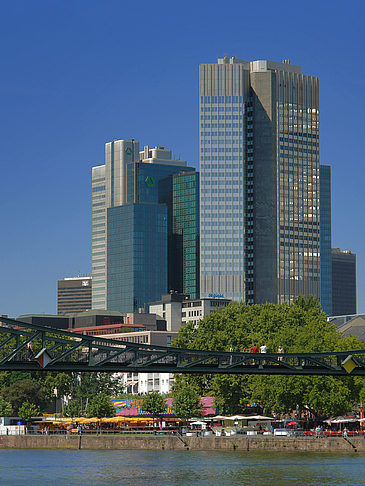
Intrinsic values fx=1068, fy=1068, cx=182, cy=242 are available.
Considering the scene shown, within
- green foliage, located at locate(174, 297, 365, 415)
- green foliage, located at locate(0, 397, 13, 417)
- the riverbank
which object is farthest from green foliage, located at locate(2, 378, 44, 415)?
the riverbank

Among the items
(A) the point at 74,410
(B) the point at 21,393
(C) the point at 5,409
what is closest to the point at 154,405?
(A) the point at 74,410

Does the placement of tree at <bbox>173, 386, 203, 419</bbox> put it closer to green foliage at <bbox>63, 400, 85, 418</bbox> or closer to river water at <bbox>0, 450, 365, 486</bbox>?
green foliage at <bbox>63, 400, 85, 418</bbox>

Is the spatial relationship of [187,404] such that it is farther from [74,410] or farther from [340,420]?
A: [340,420]

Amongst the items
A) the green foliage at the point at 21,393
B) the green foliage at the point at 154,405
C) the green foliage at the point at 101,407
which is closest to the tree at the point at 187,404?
the green foliage at the point at 154,405

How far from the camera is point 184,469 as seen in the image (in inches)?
3883

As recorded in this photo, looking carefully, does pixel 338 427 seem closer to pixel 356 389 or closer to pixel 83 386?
pixel 356 389

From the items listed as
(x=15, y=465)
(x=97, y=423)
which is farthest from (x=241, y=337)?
(x=15, y=465)

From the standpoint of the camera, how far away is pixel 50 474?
96.4 meters

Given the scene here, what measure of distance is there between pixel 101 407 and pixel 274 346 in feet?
114

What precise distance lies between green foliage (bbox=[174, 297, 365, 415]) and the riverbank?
11.1 meters

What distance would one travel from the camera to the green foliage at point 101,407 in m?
171

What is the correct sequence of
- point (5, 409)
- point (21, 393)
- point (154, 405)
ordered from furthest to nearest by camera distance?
point (21, 393)
point (5, 409)
point (154, 405)

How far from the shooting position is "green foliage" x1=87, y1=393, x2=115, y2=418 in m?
171

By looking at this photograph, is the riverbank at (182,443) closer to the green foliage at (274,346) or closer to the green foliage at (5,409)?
the green foliage at (274,346)
